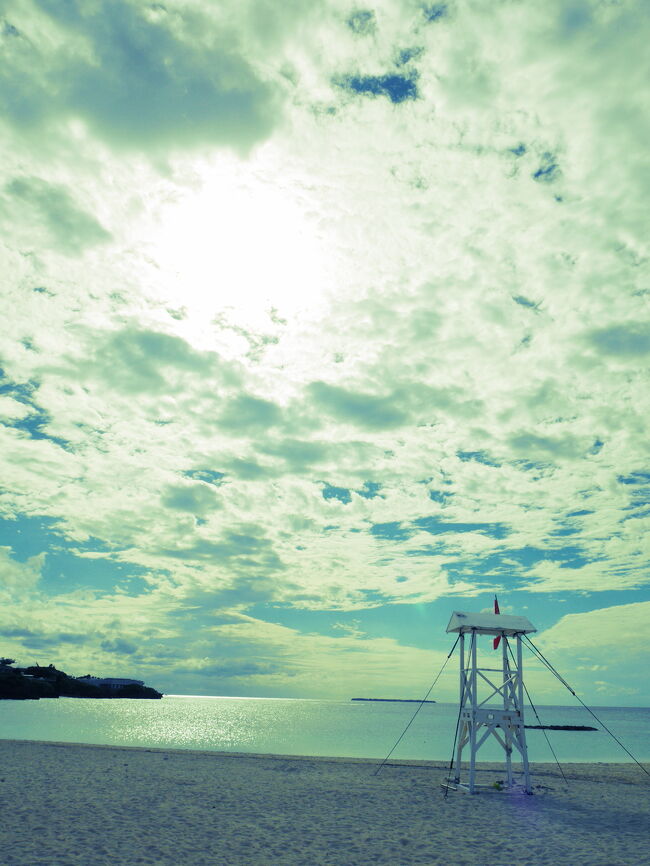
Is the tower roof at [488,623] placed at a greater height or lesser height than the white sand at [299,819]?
greater

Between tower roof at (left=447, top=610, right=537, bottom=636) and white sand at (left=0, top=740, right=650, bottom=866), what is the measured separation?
498 cm

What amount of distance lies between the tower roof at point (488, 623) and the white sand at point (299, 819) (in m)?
4.98

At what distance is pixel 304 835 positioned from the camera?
14398 mm

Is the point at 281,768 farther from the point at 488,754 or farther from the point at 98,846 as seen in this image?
the point at 488,754

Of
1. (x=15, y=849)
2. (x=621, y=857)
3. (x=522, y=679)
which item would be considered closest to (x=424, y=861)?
(x=621, y=857)

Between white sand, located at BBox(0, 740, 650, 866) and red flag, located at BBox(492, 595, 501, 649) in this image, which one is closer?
white sand, located at BBox(0, 740, 650, 866)

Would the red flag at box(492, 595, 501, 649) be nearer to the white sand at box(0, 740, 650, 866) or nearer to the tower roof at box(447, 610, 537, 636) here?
the tower roof at box(447, 610, 537, 636)

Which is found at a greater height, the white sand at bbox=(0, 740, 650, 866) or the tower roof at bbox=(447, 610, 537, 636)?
the tower roof at bbox=(447, 610, 537, 636)

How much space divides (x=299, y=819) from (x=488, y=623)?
8.15 m

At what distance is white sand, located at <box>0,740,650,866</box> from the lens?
12.6 meters

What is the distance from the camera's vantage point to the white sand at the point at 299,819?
12.6 metres

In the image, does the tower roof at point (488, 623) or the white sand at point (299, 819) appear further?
the tower roof at point (488, 623)

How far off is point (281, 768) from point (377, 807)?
11.9 m

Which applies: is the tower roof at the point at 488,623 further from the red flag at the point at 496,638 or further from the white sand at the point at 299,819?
the white sand at the point at 299,819
